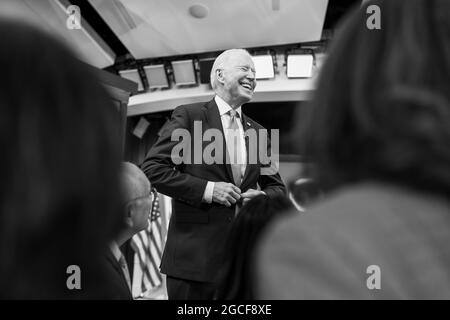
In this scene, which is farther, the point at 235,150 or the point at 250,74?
the point at 250,74

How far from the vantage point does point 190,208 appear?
6.04ft

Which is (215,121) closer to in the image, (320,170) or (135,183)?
(135,183)

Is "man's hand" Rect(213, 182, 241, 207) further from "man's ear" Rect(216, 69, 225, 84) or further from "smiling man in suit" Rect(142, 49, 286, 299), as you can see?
"man's ear" Rect(216, 69, 225, 84)

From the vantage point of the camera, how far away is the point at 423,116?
47 centimetres

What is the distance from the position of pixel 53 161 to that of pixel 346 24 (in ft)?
1.26

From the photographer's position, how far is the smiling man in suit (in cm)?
176

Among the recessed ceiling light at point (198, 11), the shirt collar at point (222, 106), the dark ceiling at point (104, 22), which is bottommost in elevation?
the shirt collar at point (222, 106)

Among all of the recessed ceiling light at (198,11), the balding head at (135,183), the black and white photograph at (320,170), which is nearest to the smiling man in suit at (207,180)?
the balding head at (135,183)

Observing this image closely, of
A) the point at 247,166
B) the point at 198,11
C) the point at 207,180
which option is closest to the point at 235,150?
the point at 247,166

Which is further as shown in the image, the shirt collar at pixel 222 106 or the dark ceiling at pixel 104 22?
the dark ceiling at pixel 104 22

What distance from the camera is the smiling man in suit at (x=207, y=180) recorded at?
5.77 ft

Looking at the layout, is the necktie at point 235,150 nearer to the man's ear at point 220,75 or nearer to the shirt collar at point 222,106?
the shirt collar at point 222,106

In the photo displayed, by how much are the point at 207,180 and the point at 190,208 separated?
127mm
